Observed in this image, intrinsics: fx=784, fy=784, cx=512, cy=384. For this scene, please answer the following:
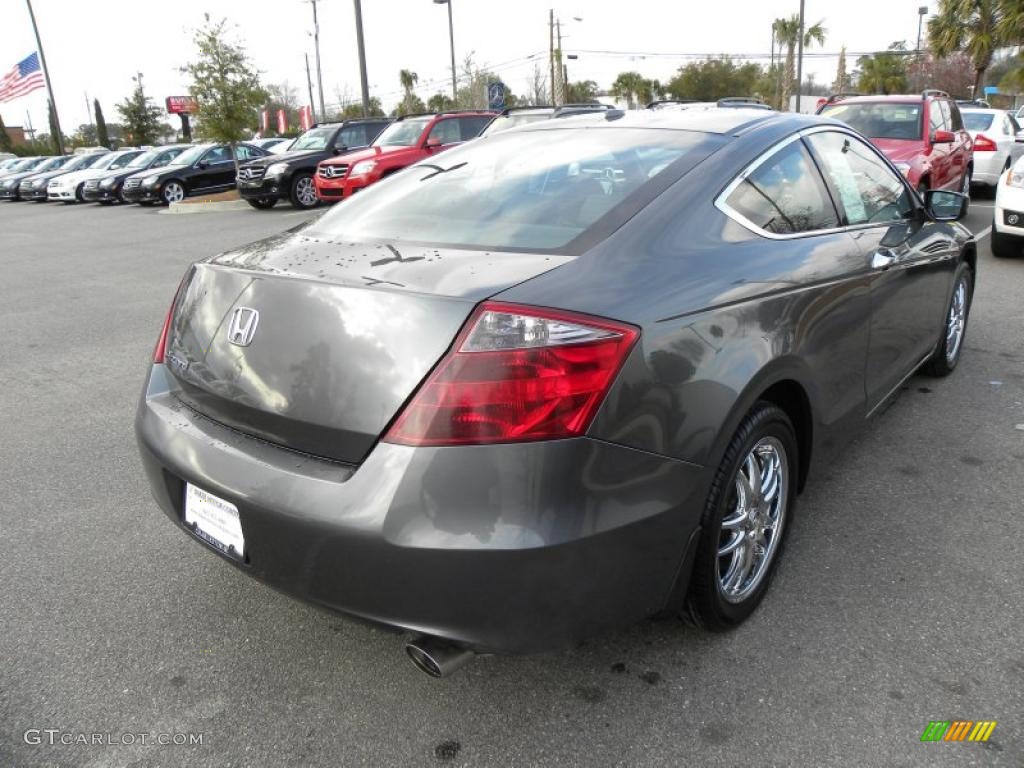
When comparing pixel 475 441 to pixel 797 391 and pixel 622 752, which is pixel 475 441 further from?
pixel 797 391

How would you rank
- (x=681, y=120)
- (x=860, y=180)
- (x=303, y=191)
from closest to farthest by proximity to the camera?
(x=681, y=120)
(x=860, y=180)
(x=303, y=191)

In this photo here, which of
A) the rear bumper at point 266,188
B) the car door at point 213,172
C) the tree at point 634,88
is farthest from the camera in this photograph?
the tree at point 634,88

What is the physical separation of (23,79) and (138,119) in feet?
66.1

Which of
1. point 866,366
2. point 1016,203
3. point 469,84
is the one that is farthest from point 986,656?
point 469,84

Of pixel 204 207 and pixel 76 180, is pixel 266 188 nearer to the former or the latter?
pixel 204 207

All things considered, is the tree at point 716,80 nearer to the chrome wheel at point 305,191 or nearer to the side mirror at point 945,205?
the chrome wheel at point 305,191

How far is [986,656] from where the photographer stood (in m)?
2.34

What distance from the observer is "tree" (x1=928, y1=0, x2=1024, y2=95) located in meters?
29.1

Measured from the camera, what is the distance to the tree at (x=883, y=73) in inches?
2140

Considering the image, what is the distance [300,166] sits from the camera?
16594 millimetres

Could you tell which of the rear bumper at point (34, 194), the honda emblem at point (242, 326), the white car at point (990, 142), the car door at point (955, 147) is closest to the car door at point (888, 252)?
the honda emblem at point (242, 326)

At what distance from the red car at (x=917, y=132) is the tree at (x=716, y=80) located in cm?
5728

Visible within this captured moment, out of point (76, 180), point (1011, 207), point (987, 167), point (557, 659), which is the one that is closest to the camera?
point (557, 659)

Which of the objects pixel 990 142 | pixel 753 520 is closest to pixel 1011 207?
pixel 990 142
